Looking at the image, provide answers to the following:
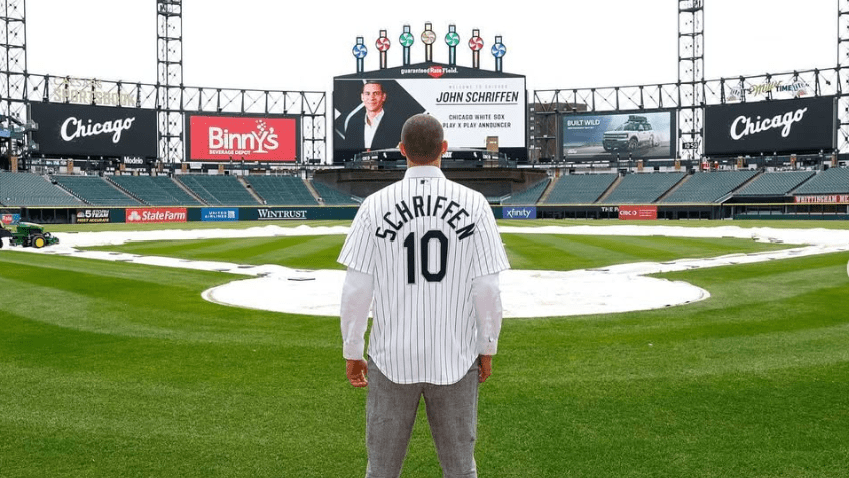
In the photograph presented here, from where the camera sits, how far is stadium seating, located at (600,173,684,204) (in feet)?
242

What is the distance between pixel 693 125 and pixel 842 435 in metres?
80.7

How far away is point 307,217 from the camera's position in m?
73.6

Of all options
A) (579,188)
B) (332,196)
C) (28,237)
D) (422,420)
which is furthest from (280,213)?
(422,420)

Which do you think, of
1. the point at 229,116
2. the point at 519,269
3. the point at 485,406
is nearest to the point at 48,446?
the point at 485,406

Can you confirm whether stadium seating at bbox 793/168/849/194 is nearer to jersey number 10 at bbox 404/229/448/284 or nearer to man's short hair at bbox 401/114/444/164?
man's short hair at bbox 401/114/444/164

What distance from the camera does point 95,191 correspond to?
70.2 m

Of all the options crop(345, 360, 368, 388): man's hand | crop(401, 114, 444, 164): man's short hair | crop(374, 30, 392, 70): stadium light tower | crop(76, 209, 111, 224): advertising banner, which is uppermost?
crop(374, 30, 392, 70): stadium light tower

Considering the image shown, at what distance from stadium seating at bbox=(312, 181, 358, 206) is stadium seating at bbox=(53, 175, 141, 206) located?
19.3m

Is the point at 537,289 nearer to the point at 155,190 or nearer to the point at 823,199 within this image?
the point at 823,199

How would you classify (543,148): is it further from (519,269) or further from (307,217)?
(519,269)

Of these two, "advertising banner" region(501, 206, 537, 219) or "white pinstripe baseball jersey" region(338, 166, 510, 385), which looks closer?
"white pinstripe baseball jersey" region(338, 166, 510, 385)

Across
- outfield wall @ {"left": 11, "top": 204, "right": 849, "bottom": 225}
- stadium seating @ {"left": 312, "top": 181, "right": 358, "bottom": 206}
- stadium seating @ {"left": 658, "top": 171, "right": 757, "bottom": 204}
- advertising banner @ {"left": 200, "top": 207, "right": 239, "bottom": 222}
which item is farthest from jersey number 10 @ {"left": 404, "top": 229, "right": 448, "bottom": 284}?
stadium seating @ {"left": 312, "top": 181, "right": 358, "bottom": 206}

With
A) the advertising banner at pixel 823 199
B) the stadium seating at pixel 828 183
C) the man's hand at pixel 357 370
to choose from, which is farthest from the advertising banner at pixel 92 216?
the man's hand at pixel 357 370

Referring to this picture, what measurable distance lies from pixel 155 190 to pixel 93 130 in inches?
334
